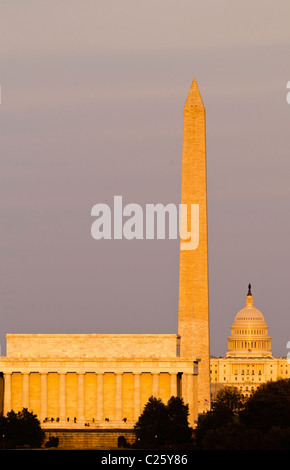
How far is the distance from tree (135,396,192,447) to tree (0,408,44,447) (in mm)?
8879

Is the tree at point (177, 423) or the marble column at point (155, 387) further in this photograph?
the marble column at point (155, 387)

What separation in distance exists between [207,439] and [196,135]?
6017cm

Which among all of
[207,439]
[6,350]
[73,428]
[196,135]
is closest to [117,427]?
[73,428]

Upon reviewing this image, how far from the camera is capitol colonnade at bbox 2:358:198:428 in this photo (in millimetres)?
188625

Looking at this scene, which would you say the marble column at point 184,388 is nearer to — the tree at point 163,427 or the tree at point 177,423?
the tree at point 177,423

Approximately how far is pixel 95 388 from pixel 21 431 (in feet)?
98.6

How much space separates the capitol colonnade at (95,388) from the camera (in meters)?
189

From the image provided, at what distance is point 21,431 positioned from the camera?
161 m

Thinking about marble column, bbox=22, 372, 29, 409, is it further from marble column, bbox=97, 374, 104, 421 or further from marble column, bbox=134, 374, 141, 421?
marble column, bbox=134, 374, 141, 421

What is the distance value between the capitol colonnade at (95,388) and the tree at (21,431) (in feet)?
76.0

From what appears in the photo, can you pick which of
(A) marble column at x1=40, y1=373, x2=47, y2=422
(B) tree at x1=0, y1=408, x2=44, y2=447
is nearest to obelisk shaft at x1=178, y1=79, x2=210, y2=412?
(A) marble column at x1=40, y1=373, x2=47, y2=422

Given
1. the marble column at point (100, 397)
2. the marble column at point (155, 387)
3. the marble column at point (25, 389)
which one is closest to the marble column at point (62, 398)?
the marble column at point (25, 389)

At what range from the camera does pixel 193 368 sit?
188625mm
